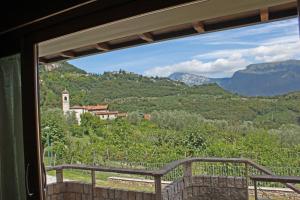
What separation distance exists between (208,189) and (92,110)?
1.86 m

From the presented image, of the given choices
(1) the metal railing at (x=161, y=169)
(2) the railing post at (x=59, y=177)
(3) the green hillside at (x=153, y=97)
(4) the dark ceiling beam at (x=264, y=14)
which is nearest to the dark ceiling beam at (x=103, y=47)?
(3) the green hillside at (x=153, y=97)

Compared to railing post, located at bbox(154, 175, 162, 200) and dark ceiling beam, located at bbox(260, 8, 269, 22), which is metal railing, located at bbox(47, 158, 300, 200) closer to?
railing post, located at bbox(154, 175, 162, 200)

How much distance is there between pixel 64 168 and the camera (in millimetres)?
4277

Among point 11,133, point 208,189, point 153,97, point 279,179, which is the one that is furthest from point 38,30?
point 208,189

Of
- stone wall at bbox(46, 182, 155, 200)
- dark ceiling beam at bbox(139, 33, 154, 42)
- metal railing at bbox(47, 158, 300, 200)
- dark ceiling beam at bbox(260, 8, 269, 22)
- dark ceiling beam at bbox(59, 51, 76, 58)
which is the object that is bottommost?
stone wall at bbox(46, 182, 155, 200)

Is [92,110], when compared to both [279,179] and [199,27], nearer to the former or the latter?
[279,179]

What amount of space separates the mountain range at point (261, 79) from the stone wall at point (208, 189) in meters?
1.12

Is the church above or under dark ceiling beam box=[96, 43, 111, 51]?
under

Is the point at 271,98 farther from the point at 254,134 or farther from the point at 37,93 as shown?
the point at 37,93

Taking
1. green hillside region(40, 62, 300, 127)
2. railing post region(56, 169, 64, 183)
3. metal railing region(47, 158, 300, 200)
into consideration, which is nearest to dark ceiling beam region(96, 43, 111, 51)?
green hillside region(40, 62, 300, 127)

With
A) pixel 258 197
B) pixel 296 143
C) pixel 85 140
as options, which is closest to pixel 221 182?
pixel 258 197

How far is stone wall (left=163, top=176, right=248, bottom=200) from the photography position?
152 inches

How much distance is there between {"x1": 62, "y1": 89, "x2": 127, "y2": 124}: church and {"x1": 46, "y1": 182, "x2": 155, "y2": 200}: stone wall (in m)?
0.90

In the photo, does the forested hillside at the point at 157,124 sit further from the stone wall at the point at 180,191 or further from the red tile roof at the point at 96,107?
the stone wall at the point at 180,191
